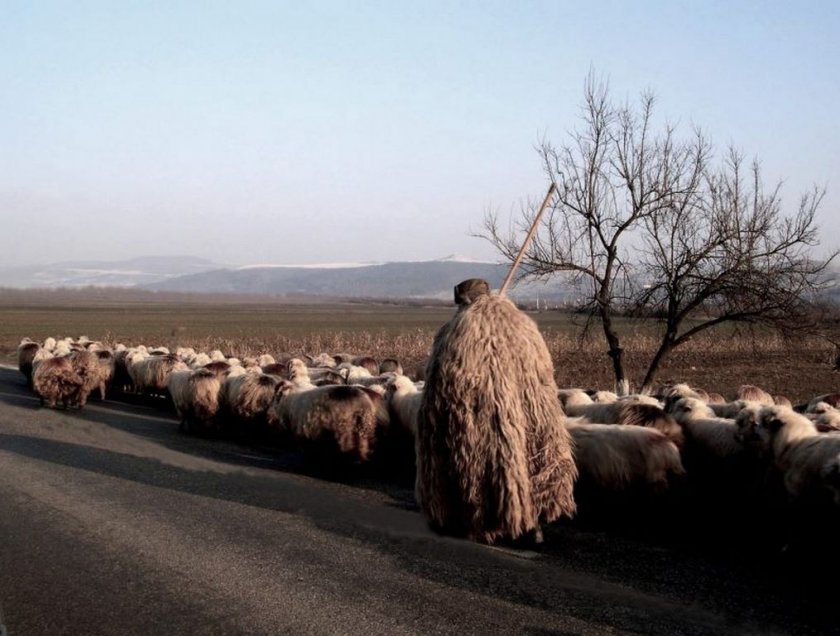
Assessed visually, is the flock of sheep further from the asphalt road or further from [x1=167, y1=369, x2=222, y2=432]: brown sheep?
the asphalt road

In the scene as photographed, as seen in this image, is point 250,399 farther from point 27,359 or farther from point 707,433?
point 27,359

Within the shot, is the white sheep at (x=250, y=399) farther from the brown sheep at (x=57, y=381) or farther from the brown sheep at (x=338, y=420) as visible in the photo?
the brown sheep at (x=57, y=381)

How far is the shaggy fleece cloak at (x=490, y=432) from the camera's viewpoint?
6.77 m

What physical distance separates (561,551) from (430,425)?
172 cm

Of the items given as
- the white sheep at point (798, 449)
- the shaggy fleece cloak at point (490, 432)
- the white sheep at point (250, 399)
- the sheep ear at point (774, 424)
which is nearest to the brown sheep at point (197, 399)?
the white sheep at point (250, 399)

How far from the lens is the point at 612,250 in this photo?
1762cm

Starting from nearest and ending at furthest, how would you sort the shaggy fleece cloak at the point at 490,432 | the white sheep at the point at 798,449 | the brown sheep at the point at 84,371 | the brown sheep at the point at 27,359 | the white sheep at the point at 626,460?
the shaggy fleece cloak at the point at 490,432, the white sheep at the point at 798,449, the white sheep at the point at 626,460, the brown sheep at the point at 84,371, the brown sheep at the point at 27,359

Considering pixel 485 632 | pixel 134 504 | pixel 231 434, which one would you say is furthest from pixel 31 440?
pixel 485 632

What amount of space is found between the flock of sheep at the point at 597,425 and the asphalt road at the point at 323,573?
0.77 meters

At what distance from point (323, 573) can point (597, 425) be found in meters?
3.57

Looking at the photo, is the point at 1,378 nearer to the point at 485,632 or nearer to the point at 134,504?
the point at 134,504

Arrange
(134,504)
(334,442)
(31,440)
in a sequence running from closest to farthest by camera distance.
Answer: (134,504) → (334,442) → (31,440)

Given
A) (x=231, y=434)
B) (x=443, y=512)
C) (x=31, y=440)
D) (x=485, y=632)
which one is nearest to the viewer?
(x=485, y=632)

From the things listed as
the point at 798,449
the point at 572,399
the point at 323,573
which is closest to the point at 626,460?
the point at 798,449
